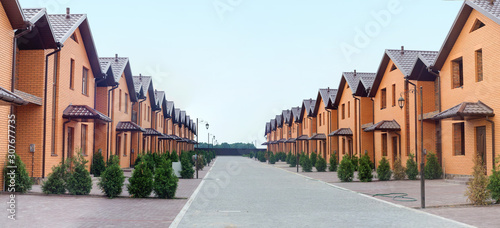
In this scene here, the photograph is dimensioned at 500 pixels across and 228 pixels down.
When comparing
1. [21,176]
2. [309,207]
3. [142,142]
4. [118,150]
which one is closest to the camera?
[309,207]

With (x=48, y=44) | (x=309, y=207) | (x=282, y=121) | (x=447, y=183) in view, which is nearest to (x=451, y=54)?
(x=447, y=183)

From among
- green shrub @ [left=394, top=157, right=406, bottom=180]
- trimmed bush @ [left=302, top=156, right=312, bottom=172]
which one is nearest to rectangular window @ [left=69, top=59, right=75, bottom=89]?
green shrub @ [left=394, top=157, right=406, bottom=180]

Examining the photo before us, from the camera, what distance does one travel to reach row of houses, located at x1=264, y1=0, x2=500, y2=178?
18.6m

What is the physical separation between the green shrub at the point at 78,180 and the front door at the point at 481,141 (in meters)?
15.4

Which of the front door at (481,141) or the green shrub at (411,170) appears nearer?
the front door at (481,141)

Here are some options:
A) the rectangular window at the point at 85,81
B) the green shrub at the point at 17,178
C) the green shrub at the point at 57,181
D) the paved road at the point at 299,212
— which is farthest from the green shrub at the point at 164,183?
the rectangular window at the point at 85,81

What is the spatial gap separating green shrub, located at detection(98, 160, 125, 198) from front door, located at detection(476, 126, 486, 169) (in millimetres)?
14461

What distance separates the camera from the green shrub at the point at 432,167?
887 inches

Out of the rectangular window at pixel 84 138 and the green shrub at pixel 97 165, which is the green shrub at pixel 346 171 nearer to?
the green shrub at pixel 97 165

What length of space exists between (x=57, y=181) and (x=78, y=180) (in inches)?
23.3

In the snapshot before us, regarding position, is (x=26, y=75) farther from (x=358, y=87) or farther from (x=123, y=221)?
(x=358, y=87)

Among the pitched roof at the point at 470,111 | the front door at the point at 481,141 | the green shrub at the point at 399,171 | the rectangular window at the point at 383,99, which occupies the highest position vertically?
the rectangular window at the point at 383,99

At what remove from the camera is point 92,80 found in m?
24.1

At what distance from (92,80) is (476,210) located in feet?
62.8
